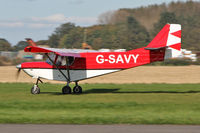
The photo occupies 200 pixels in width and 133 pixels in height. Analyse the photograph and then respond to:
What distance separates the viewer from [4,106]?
43.9 ft

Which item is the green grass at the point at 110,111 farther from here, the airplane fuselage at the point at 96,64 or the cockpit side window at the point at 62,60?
the cockpit side window at the point at 62,60

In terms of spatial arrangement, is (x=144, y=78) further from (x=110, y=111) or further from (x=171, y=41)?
(x=110, y=111)

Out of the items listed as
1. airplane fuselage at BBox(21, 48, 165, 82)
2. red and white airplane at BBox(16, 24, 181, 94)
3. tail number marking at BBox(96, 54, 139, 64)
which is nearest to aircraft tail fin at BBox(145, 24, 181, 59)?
red and white airplane at BBox(16, 24, 181, 94)

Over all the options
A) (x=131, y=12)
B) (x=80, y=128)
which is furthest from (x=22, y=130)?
(x=131, y=12)

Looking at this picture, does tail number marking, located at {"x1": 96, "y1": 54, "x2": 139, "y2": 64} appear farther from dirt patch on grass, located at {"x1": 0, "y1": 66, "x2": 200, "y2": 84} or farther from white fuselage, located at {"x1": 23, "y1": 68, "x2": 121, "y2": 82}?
dirt patch on grass, located at {"x1": 0, "y1": 66, "x2": 200, "y2": 84}

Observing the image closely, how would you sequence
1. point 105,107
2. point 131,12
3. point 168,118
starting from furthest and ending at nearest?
point 131,12, point 105,107, point 168,118

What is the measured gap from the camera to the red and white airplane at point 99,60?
17.6m

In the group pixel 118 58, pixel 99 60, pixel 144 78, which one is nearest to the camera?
pixel 118 58

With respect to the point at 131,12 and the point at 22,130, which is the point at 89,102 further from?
the point at 131,12

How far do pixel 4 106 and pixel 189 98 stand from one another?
7961 millimetres

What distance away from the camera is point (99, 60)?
59.5 ft

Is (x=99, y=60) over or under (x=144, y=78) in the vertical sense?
over

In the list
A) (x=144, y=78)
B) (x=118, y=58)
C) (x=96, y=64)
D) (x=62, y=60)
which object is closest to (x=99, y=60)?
(x=96, y=64)

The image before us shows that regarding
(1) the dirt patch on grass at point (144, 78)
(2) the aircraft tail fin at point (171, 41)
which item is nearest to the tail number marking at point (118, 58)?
(2) the aircraft tail fin at point (171, 41)
